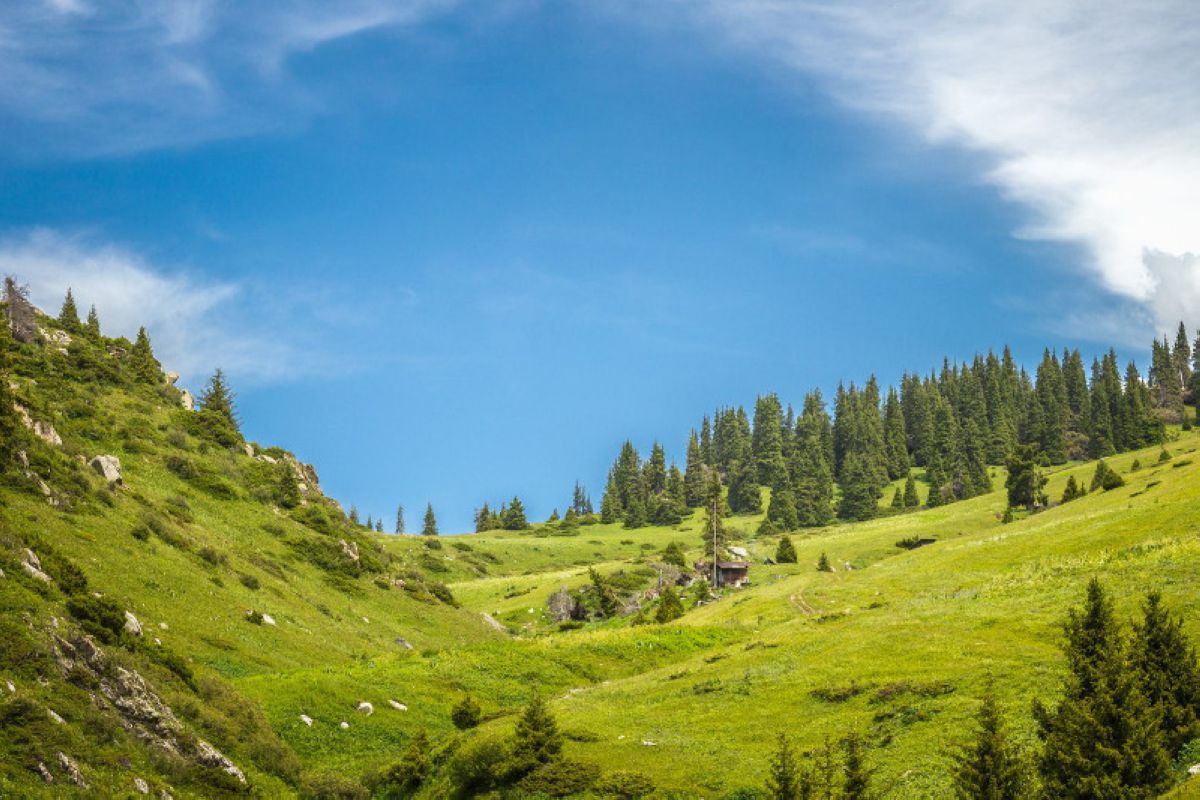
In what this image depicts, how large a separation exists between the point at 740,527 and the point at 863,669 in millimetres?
151067

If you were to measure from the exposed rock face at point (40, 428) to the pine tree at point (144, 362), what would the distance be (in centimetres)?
3665

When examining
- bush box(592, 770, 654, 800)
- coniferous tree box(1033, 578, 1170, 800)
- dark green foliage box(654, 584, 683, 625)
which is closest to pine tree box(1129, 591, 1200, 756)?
coniferous tree box(1033, 578, 1170, 800)

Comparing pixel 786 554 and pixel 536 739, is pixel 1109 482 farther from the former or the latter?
pixel 536 739

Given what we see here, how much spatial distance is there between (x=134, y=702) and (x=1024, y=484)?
13938cm

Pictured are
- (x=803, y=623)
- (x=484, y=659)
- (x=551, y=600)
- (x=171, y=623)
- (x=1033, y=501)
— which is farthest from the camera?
(x=1033, y=501)

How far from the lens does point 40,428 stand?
Result: 210ft

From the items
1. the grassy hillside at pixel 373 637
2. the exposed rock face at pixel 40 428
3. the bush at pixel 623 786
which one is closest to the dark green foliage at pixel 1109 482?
the grassy hillside at pixel 373 637

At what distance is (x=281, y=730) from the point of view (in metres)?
42.8

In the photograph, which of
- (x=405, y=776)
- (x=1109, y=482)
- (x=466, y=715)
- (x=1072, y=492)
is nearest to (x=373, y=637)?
(x=466, y=715)

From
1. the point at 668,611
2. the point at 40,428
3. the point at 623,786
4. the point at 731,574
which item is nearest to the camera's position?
the point at 623,786

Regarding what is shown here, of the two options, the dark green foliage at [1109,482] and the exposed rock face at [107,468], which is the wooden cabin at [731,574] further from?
the exposed rock face at [107,468]

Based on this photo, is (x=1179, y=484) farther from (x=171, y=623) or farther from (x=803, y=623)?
(x=171, y=623)

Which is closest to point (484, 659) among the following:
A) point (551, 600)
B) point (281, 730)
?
point (281, 730)

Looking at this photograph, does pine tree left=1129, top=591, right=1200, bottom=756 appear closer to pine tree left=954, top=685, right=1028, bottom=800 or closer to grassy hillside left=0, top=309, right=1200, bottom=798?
grassy hillside left=0, top=309, right=1200, bottom=798
